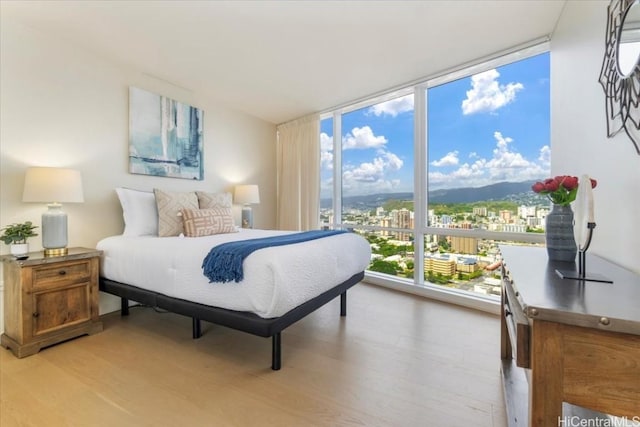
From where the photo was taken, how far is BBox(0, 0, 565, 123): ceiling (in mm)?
2059

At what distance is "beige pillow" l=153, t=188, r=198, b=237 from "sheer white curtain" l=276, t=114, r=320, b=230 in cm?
184

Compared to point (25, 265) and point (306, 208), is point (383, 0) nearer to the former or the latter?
point (306, 208)

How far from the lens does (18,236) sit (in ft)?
6.88

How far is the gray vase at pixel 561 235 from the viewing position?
3.97 ft

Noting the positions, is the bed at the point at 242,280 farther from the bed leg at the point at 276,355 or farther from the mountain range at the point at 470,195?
the mountain range at the point at 470,195

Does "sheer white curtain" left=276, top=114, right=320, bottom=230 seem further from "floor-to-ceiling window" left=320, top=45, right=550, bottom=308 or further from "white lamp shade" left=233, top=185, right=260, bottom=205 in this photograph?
"white lamp shade" left=233, top=185, right=260, bottom=205

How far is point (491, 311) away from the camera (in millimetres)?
2715

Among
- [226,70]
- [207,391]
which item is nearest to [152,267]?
[207,391]

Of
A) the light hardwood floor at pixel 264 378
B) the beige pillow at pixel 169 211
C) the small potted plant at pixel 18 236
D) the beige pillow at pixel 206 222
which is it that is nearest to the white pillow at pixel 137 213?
the beige pillow at pixel 169 211

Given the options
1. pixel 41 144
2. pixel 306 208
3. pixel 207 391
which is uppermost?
pixel 41 144

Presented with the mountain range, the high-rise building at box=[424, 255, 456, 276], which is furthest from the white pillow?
the high-rise building at box=[424, 255, 456, 276]

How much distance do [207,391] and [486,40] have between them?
3.48 metres

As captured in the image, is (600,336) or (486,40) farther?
(486,40)

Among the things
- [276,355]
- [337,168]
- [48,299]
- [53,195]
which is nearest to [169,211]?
[53,195]
